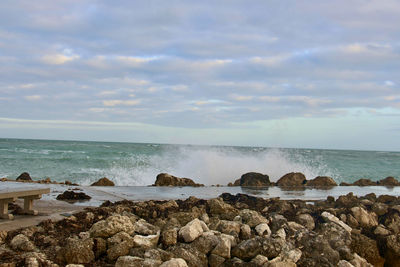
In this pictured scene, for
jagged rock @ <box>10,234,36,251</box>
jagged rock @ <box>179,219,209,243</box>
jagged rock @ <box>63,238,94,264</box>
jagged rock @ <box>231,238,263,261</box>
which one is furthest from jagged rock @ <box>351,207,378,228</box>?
jagged rock @ <box>10,234,36,251</box>

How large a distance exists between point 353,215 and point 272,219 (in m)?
2.08

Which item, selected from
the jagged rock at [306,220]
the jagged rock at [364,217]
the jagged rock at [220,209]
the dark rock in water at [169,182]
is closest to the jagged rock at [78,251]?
the jagged rock at [220,209]

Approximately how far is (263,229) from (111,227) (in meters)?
2.42

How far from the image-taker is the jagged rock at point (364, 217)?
7824 mm

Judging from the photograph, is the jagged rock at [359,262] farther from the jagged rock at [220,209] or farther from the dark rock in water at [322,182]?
the dark rock in water at [322,182]

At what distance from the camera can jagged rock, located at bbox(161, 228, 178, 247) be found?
5.53 meters

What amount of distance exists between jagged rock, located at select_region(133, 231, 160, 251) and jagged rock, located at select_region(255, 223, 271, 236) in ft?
5.63

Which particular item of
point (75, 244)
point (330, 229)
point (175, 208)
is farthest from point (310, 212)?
point (75, 244)

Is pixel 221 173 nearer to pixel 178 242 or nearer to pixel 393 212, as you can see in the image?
Answer: pixel 393 212

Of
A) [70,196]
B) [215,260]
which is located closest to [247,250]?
[215,260]

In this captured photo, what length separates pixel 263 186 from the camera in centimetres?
1459

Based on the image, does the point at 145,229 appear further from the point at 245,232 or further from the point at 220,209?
the point at 220,209

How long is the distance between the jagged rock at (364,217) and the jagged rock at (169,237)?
13.5 ft

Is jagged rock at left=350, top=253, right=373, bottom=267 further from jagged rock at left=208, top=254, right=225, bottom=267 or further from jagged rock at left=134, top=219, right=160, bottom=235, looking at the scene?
jagged rock at left=134, top=219, right=160, bottom=235
